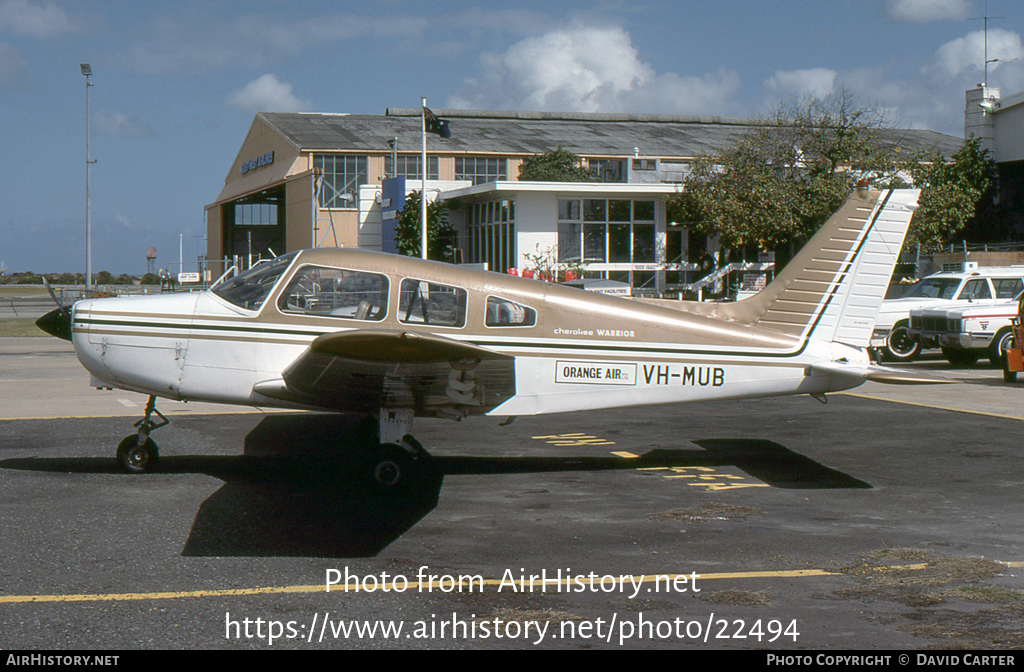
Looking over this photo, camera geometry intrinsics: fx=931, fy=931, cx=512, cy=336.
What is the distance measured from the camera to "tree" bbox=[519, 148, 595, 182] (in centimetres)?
5188

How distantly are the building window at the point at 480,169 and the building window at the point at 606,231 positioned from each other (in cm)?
1864

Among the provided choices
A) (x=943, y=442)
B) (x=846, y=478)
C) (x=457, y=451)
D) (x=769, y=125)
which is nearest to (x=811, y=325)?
(x=846, y=478)

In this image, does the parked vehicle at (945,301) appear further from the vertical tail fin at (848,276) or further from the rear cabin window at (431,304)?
the rear cabin window at (431,304)

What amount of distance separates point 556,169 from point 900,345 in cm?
3321

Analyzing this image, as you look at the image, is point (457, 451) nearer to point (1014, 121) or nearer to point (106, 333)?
point (106, 333)

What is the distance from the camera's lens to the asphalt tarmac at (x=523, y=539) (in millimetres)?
4945

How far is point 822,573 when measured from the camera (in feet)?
19.4

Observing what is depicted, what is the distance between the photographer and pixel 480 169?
193 ft

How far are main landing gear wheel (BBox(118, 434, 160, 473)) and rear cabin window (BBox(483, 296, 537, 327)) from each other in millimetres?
3495

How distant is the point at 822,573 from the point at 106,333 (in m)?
6.26

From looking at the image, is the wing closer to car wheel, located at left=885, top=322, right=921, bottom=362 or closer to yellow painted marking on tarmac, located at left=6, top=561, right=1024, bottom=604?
yellow painted marking on tarmac, located at left=6, top=561, right=1024, bottom=604

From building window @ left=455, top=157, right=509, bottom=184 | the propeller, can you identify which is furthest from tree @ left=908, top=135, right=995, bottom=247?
the propeller

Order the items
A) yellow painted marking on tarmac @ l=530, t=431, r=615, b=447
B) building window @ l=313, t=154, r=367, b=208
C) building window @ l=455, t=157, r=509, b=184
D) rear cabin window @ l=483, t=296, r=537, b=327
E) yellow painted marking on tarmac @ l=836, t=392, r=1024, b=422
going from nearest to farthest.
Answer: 1. rear cabin window @ l=483, t=296, r=537, b=327
2. yellow painted marking on tarmac @ l=530, t=431, r=615, b=447
3. yellow painted marking on tarmac @ l=836, t=392, r=1024, b=422
4. building window @ l=313, t=154, r=367, b=208
5. building window @ l=455, t=157, r=509, b=184
